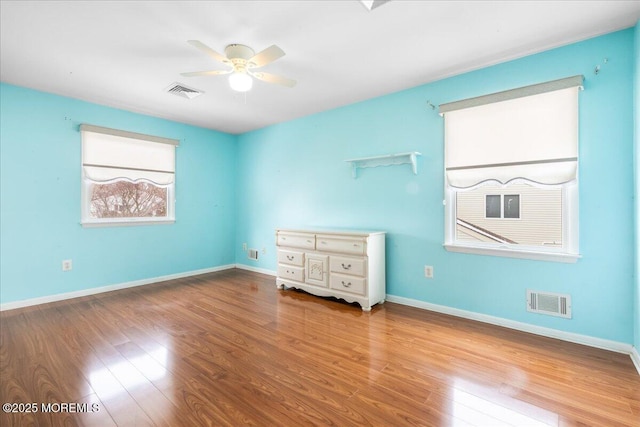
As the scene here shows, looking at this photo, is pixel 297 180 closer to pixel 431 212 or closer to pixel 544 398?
pixel 431 212

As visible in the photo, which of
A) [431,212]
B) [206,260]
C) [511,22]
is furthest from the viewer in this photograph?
[206,260]

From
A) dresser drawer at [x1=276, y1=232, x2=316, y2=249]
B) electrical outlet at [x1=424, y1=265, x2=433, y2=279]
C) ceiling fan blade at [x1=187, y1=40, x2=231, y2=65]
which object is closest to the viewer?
ceiling fan blade at [x1=187, y1=40, x2=231, y2=65]

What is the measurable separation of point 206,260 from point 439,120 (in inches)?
162

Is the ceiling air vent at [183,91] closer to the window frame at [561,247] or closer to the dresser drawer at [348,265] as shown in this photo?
the dresser drawer at [348,265]

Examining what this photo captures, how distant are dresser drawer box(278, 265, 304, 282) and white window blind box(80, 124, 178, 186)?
2236 millimetres

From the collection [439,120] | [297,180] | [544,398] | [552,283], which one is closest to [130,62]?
[297,180]

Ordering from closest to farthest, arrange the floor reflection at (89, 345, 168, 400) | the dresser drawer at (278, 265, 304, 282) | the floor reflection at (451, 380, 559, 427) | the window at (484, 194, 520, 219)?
the floor reflection at (451, 380, 559, 427), the floor reflection at (89, 345, 168, 400), the window at (484, 194, 520, 219), the dresser drawer at (278, 265, 304, 282)

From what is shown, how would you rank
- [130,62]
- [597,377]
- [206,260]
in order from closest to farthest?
[597,377] < [130,62] < [206,260]

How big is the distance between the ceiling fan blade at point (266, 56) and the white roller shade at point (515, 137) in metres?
1.80

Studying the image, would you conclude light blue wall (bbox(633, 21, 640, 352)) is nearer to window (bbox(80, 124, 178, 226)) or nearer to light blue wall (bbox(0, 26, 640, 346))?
light blue wall (bbox(0, 26, 640, 346))

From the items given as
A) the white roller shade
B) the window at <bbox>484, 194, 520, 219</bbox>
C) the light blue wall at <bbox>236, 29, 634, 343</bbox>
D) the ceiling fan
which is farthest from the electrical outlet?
the ceiling fan

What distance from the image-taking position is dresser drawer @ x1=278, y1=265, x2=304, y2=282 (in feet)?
12.2

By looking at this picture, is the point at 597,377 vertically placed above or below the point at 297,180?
below

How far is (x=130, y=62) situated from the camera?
2662 millimetres
